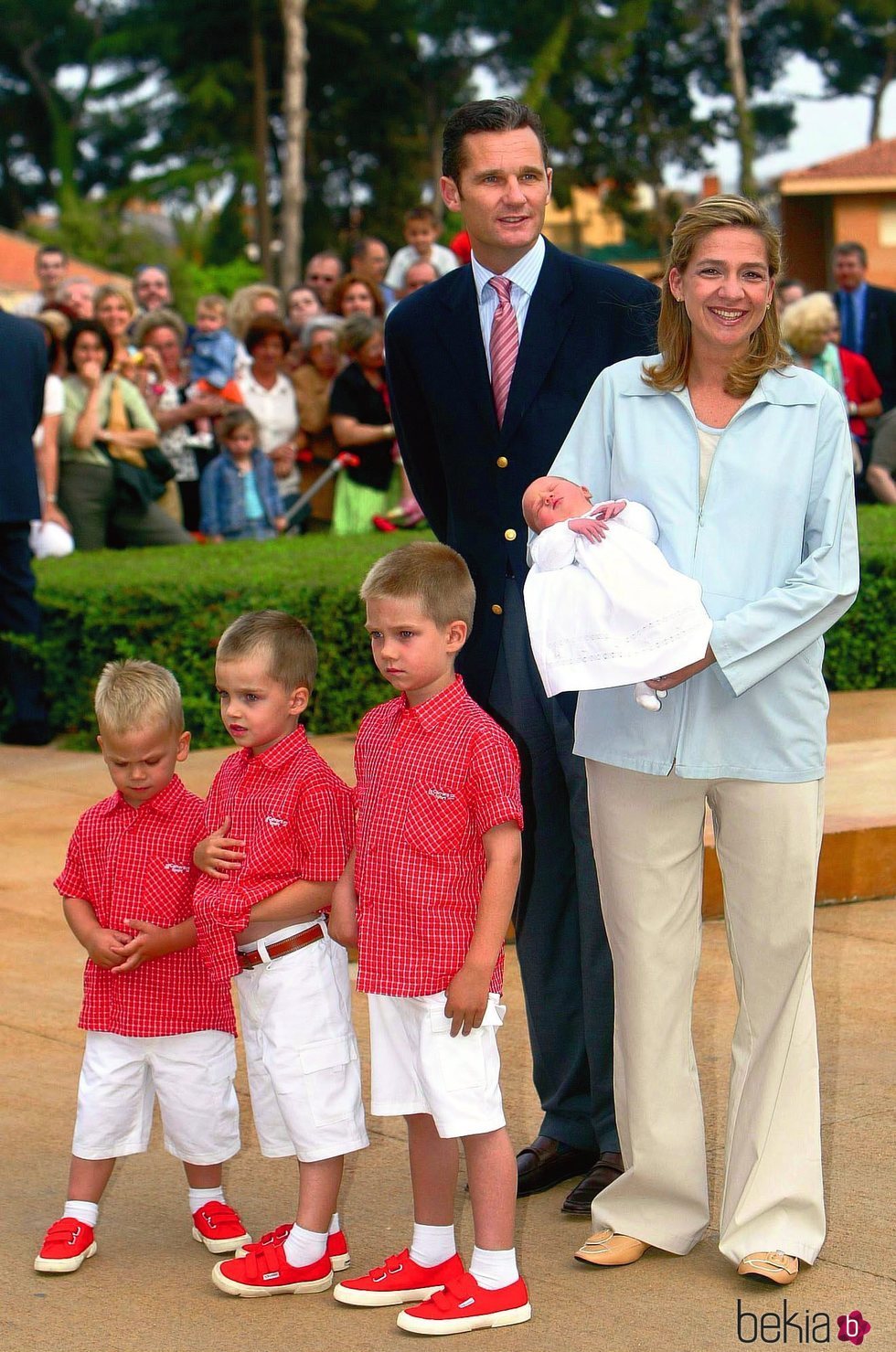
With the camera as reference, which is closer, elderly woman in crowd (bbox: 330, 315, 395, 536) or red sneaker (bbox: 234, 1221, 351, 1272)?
red sneaker (bbox: 234, 1221, 351, 1272)

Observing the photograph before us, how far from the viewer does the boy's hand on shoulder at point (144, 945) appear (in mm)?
3697

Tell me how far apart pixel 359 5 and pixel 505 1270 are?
133 feet

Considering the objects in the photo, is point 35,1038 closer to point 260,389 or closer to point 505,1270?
point 505,1270

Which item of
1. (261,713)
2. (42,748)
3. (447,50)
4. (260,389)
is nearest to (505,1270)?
(261,713)

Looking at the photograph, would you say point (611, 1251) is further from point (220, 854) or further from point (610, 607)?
point (610, 607)

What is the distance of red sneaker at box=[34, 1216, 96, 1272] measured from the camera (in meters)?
3.61

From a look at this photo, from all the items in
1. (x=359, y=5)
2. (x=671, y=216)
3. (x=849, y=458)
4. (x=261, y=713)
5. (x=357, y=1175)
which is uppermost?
(x=359, y=5)

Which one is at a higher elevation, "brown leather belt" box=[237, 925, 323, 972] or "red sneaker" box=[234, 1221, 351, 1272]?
"brown leather belt" box=[237, 925, 323, 972]

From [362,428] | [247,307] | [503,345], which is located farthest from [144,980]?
[247,307]

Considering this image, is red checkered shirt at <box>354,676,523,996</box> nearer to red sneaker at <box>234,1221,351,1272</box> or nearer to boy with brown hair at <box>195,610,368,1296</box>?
boy with brown hair at <box>195,610,368,1296</box>

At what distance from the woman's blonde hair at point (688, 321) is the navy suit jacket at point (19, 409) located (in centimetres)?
566

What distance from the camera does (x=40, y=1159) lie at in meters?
4.22

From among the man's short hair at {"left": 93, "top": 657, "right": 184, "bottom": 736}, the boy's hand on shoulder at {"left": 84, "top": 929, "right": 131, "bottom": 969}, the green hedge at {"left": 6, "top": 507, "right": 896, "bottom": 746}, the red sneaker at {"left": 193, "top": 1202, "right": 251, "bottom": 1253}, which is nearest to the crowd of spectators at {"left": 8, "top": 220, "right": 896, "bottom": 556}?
the green hedge at {"left": 6, "top": 507, "right": 896, "bottom": 746}

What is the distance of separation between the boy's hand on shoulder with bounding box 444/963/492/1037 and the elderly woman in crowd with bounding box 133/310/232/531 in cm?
Answer: 793
